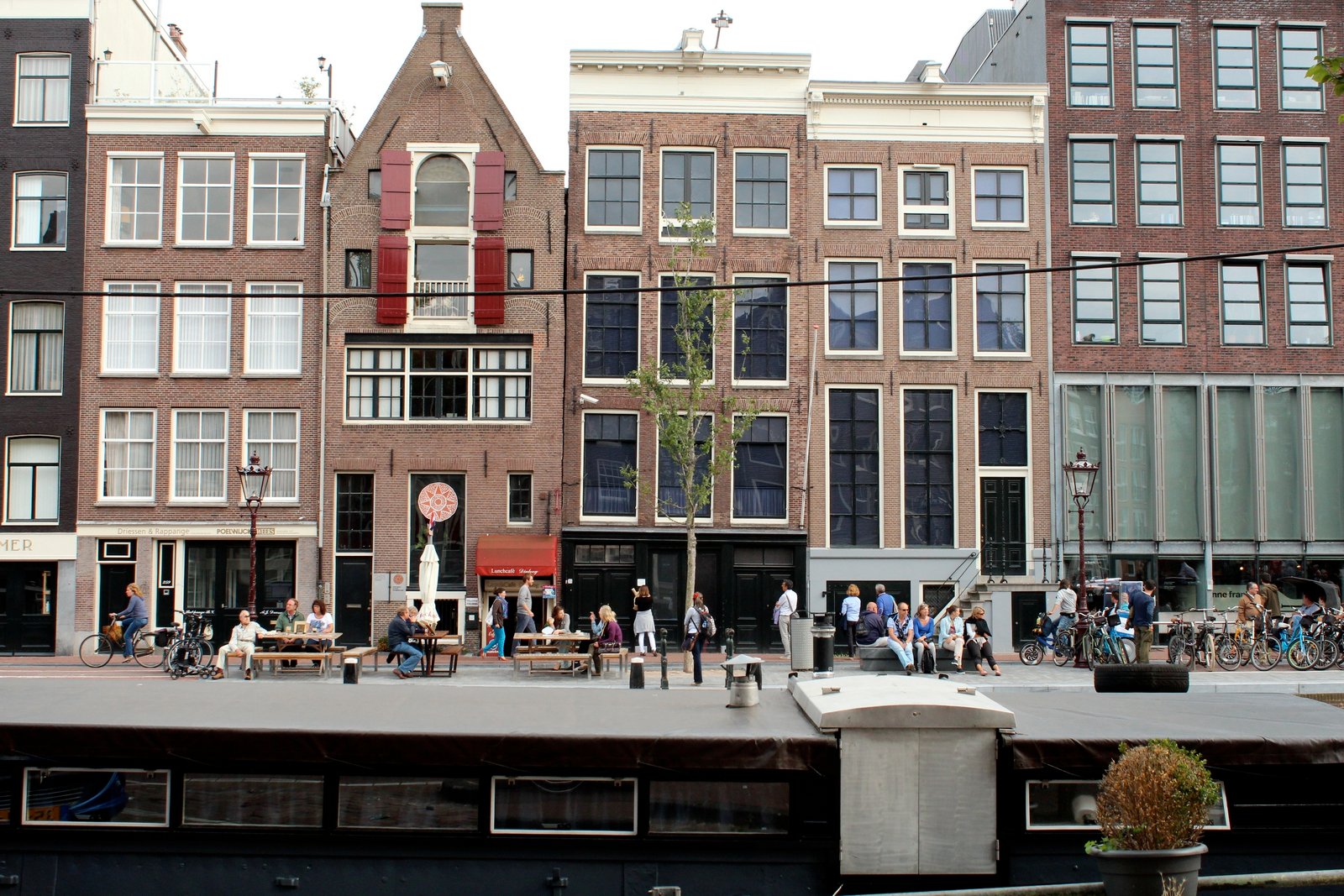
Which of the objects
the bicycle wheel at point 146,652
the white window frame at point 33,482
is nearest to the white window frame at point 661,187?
the bicycle wheel at point 146,652

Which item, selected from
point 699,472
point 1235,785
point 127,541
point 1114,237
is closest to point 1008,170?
point 1114,237

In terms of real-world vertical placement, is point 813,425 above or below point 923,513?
above

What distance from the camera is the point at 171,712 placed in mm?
9531

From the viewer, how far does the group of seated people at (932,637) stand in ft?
86.3

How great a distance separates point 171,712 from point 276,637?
17035mm

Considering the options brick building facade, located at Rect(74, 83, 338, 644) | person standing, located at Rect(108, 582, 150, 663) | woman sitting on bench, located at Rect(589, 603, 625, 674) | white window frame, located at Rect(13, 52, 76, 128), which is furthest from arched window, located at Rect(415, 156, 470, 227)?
person standing, located at Rect(108, 582, 150, 663)

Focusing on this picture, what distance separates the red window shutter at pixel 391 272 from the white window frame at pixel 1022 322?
52.1 feet

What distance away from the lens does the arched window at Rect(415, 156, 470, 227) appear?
1380 inches

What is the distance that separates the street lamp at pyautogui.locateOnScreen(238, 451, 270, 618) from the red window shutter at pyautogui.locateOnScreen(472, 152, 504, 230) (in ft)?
28.9

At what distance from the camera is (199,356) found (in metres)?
34.9

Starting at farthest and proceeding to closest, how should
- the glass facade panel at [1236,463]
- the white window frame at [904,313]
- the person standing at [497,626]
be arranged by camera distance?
the glass facade panel at [1236,463], the white window frame at [904,313], the person standing at [497,626]

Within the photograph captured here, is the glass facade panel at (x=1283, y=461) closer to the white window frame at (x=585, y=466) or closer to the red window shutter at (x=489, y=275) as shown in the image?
the white window frame at (x=585, y=466)

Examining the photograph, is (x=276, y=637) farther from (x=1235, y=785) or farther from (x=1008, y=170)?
(x=1008, y=170)

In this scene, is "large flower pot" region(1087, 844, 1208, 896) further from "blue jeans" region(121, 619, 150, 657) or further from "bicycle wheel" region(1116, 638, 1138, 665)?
A: "blue jeans" region(121, 619, 150, 657)
